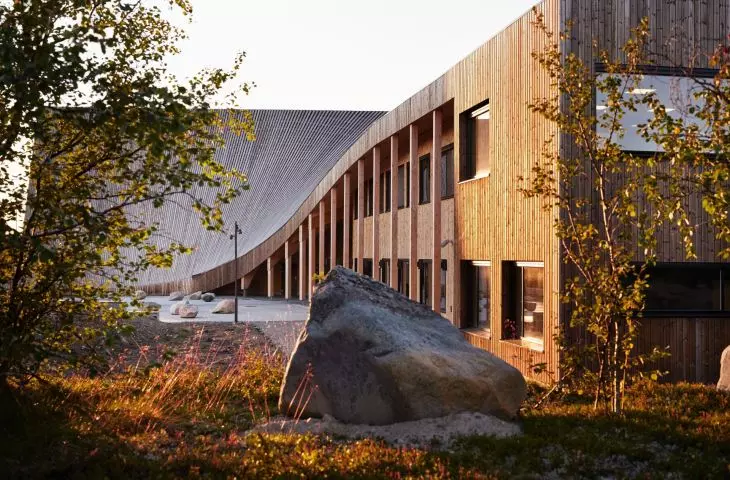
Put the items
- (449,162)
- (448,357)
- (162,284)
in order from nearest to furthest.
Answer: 1. (448,357)
2. (449,162)
3. (162,284)

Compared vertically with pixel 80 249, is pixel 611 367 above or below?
below

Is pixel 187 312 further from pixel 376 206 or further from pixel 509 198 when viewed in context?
pixel 509 198

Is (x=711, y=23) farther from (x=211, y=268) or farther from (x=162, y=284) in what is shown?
(x=162, y=284)

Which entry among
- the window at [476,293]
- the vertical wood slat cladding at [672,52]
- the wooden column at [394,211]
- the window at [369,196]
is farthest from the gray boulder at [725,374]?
the window at [369,196]

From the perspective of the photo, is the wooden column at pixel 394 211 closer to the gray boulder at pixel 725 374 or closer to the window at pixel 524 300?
the window at pixel 524 300

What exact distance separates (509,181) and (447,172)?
14.0 ft

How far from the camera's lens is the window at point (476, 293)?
604 inches

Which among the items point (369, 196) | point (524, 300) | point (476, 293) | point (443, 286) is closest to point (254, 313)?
point (369, 196)

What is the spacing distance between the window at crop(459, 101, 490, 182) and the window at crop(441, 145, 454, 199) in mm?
1375

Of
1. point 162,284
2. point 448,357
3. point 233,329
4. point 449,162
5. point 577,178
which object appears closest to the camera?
point 448,357

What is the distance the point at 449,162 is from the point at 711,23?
667 centimetres

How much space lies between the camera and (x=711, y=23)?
12531 mm

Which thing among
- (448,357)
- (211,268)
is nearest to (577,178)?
(448,357)

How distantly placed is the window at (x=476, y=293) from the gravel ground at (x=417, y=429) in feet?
22.7
